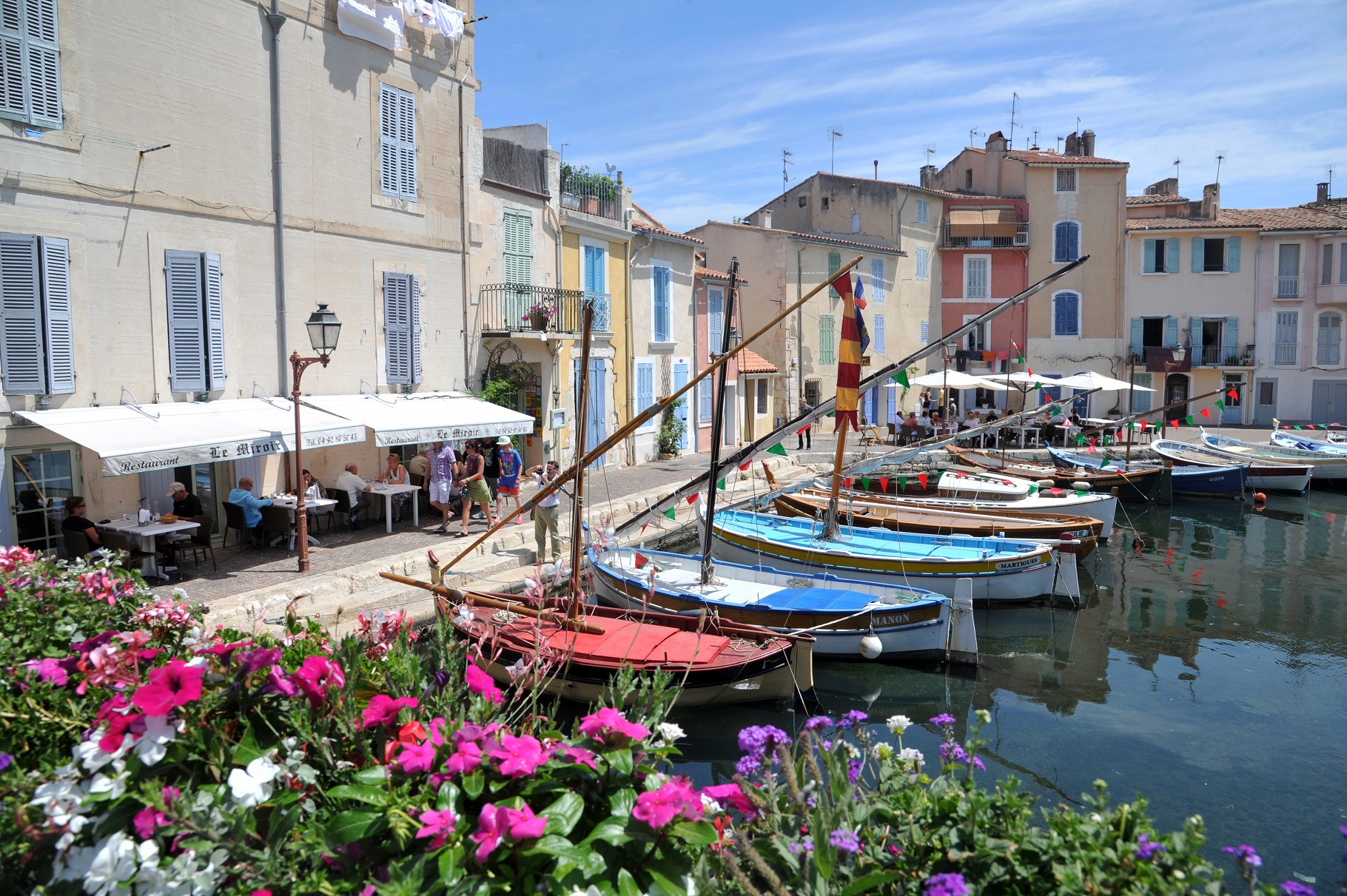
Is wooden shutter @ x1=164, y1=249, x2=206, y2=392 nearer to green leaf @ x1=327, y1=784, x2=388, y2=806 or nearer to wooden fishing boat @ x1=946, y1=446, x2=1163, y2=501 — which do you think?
green leaf @ x1=327, y1=784, x2=388, y2=806

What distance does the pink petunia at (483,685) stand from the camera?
360 cm

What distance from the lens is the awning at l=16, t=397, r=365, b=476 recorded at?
11.5 metres

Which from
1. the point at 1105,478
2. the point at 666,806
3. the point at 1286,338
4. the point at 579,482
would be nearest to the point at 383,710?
the point at 666,806

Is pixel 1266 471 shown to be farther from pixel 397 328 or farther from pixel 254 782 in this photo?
pixel 254 782

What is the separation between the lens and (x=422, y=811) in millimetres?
2818

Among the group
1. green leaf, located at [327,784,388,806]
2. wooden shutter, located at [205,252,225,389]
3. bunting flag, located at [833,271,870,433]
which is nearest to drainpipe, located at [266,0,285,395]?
wooden shutter, located at [205,252,225,389]

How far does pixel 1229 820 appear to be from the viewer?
28.3ft

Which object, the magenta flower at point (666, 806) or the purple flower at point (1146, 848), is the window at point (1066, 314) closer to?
the purple flower at point (1146, 848)

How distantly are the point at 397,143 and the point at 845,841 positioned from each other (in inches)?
666

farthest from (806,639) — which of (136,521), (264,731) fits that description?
(136,521)

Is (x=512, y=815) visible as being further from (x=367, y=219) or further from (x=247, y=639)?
(x=367, y=219)

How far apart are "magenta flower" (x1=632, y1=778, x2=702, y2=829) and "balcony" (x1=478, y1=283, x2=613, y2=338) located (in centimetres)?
1674

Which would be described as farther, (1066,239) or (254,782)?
(1066,239)

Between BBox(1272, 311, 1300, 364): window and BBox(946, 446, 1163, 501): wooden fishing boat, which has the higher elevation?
BBox(1272, 311, 1300, 364): window
